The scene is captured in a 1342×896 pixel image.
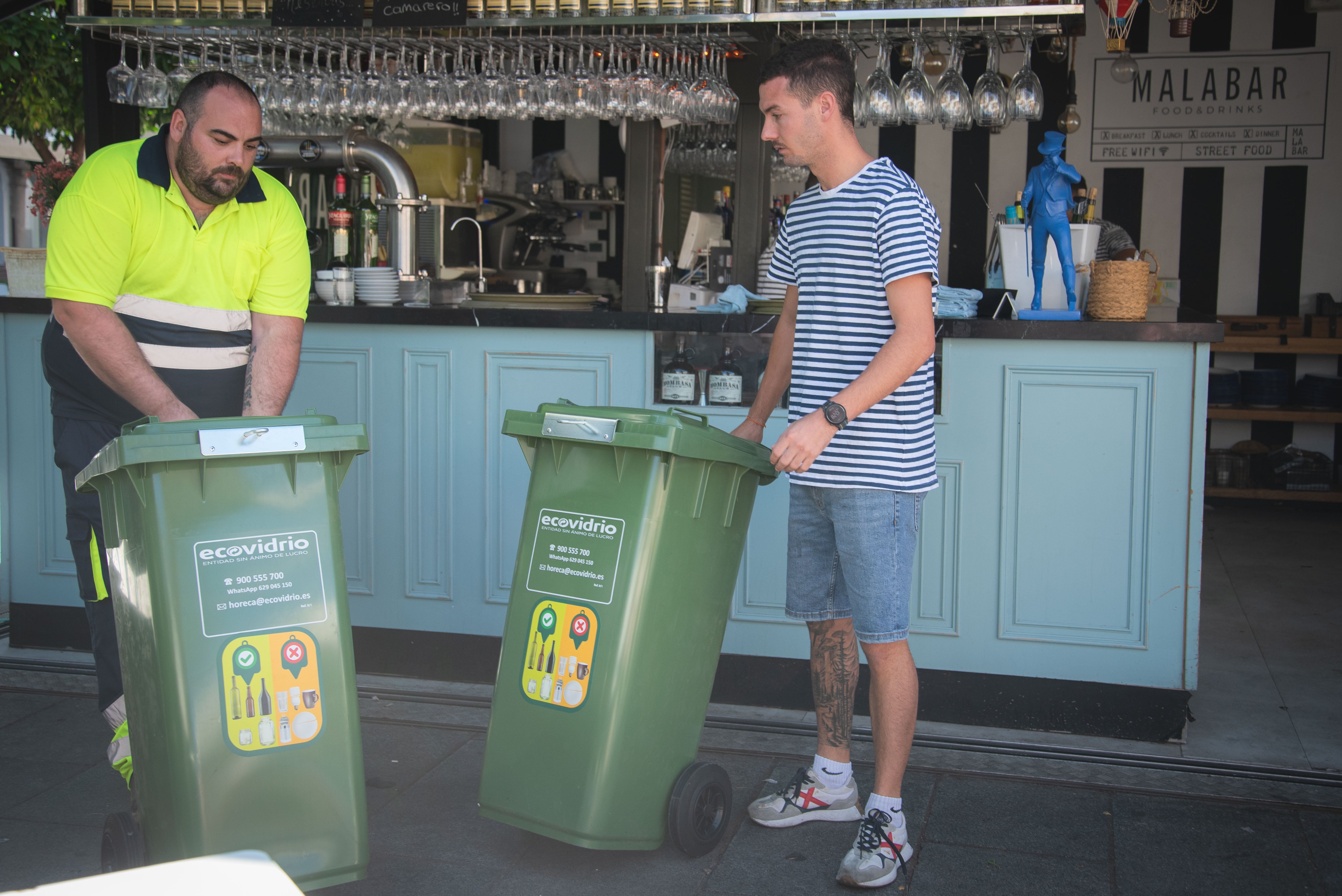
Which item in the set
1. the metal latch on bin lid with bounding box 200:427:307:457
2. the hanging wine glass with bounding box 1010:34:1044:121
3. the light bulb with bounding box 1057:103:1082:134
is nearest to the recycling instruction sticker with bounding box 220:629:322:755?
the metal latch on bin lid with bounding box 200:427:307:457

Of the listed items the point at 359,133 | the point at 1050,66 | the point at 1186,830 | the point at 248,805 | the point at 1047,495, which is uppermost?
the point at 1050,66

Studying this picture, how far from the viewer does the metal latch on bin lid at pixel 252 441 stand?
1.96m

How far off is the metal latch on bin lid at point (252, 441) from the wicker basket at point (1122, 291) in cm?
220

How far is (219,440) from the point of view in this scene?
6.46 ft

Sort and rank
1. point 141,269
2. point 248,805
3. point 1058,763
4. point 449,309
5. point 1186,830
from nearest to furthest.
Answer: point 248,805 < point 141,269 < point 1186,830 < point 1058,763 < point 449,309

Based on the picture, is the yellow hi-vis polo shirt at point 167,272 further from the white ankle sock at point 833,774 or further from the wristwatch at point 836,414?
the white ankle sock at point 833,774

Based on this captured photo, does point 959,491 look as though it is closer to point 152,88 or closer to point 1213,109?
point 152,88

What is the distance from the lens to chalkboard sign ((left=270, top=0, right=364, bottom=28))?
12.6 ft

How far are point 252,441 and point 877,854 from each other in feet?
4.89

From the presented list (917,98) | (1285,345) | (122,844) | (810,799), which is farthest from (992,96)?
(1285,345)

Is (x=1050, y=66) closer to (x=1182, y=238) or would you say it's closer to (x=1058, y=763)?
Answer: (x=1182, y=238)

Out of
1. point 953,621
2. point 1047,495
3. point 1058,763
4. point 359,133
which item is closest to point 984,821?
point 1058,763

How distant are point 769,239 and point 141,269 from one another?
3039 mm

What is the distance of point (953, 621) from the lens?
3242 millimetres
